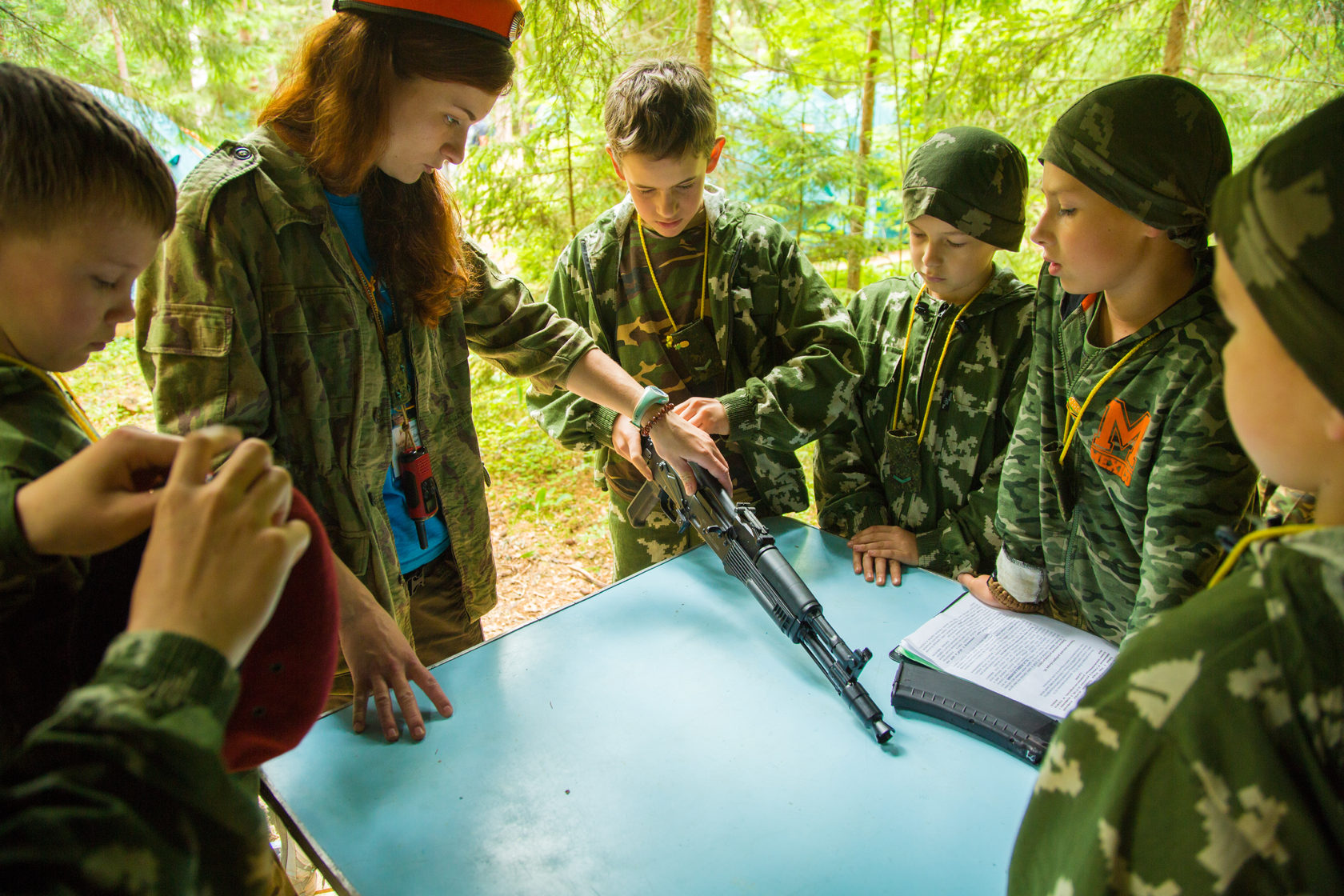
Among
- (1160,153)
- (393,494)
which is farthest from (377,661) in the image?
(1160,153)

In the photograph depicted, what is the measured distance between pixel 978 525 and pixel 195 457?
82.1 inches

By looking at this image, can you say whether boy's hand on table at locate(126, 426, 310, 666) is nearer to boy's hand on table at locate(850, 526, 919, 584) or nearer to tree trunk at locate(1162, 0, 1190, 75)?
boy's hand on table at locate(850, 526, 919, 584)

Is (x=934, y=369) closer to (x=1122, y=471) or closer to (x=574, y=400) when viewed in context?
(x=1122, y=471)

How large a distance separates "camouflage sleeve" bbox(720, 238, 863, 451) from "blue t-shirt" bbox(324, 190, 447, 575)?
3.16 feet

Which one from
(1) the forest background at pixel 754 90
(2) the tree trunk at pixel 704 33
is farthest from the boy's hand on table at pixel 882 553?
(2) the tree trunk at pixel 704 33

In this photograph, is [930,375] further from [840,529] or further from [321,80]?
[321,80]

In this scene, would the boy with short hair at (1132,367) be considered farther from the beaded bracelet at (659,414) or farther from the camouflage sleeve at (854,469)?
the beaded bracelet at (659,414)

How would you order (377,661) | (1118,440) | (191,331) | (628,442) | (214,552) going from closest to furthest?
(214,552)
(191,331)
(377,661)
(1118,440)
(628,442)

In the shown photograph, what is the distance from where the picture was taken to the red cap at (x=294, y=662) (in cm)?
89

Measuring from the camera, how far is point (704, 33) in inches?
169

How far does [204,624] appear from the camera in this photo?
27.8 inches

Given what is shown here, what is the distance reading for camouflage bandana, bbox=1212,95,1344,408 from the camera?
694 mm

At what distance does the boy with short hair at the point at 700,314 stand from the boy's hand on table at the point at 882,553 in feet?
1.20

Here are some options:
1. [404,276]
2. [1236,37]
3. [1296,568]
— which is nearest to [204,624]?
[1296,568]
